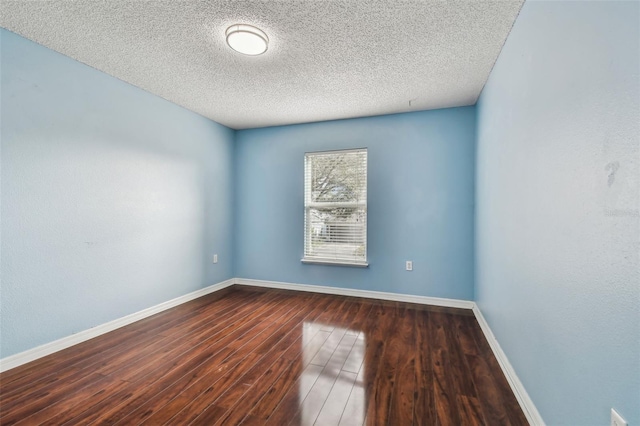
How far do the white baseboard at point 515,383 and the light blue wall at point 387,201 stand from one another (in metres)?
1.03

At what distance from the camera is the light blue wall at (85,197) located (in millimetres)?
2088

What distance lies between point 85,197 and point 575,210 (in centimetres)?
350

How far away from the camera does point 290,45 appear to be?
2.19 metres

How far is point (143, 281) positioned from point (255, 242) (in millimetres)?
1658

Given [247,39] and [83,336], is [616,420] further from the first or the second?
[83,336]

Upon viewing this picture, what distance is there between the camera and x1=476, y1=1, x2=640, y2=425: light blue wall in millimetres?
854

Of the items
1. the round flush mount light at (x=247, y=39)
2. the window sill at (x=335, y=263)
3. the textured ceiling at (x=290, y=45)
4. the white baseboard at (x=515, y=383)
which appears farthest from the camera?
the window sill at (x=335, y=263)

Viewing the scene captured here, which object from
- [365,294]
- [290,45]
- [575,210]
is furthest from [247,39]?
[365,294]

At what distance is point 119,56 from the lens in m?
2.38

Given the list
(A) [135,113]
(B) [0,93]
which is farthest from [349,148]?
(B) [0,93]

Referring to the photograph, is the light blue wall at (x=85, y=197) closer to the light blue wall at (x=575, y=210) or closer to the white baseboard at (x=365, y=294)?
the white baseboard at (x=365, y=294)

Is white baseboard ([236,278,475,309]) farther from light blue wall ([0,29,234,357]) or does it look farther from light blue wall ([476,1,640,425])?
light blue wall ([476,1,640,425])

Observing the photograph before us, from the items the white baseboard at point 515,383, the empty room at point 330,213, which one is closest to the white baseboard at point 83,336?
the empty room at point 330,213

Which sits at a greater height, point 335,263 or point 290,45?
point 290,45
